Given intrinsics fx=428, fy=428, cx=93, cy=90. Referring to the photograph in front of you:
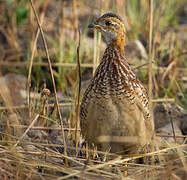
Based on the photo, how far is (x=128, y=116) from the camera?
3.86 m

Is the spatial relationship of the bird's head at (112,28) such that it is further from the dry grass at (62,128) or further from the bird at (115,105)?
the dry grass at (62,128)

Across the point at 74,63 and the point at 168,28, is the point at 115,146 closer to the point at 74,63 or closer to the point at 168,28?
the point at 74,63

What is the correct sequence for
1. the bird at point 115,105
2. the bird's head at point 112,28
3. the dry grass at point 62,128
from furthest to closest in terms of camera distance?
the bird's head at point 112,28, the bird at point 115,105, the dry grass at point 62,128

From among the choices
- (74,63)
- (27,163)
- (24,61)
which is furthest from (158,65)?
(27,163)

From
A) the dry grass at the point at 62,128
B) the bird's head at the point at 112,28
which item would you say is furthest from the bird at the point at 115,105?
the dry grass at the point at 62,128

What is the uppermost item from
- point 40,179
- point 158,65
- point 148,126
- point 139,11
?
point 139,11

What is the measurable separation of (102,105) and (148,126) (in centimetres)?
56

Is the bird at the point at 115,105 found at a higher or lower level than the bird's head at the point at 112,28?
lower

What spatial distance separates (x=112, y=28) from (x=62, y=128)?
3.56 feet

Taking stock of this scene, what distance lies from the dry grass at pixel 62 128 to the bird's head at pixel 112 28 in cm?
33

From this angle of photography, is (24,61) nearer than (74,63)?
No

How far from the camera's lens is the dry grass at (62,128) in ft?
11.2

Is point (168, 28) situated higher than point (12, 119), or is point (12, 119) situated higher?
point (168, 28)

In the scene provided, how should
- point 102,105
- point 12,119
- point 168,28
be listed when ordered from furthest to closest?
point 168,28
point 12,119
point 102,105
